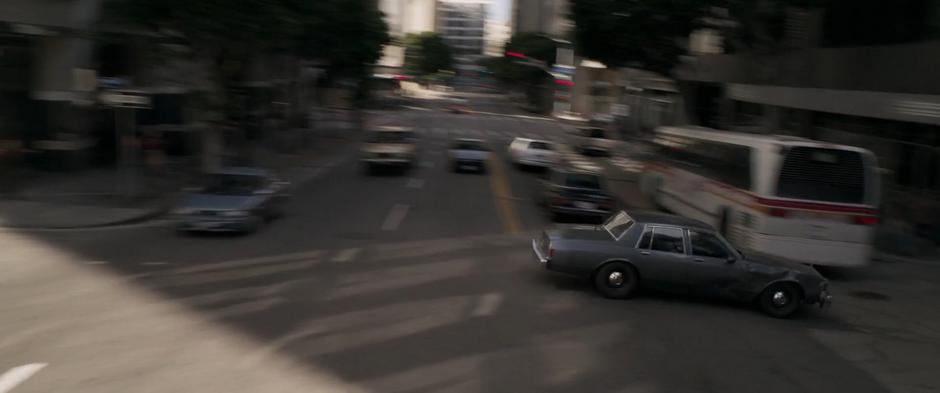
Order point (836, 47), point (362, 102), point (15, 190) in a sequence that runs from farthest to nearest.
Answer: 1. point (362, 102)
2. point (836, 47)
3. point (15, 190)

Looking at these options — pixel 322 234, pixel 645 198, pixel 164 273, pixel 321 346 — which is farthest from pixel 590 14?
pixel 321 346

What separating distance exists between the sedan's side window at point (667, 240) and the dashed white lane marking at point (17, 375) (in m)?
8.30

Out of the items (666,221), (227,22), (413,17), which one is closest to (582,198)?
(666,221)

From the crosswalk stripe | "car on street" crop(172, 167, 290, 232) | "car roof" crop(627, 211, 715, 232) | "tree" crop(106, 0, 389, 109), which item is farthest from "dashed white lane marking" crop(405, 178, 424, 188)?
"car roof" crop(627, 211, 715, 232)

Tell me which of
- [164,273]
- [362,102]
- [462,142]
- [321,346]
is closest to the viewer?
[321,346]

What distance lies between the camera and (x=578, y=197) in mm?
20578

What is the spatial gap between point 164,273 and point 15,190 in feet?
35.8

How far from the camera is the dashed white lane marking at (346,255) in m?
14.2

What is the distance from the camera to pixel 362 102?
50.8 metres

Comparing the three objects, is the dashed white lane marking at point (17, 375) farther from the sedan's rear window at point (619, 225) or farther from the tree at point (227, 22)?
the tree at point (227, 22)

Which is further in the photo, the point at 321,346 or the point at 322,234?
the point at 322,234

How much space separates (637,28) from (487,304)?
62.2 ft

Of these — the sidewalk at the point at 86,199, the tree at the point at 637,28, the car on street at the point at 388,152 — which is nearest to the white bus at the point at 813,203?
the tree at the point at 637,28

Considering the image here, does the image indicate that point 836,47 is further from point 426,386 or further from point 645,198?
point 426,386
